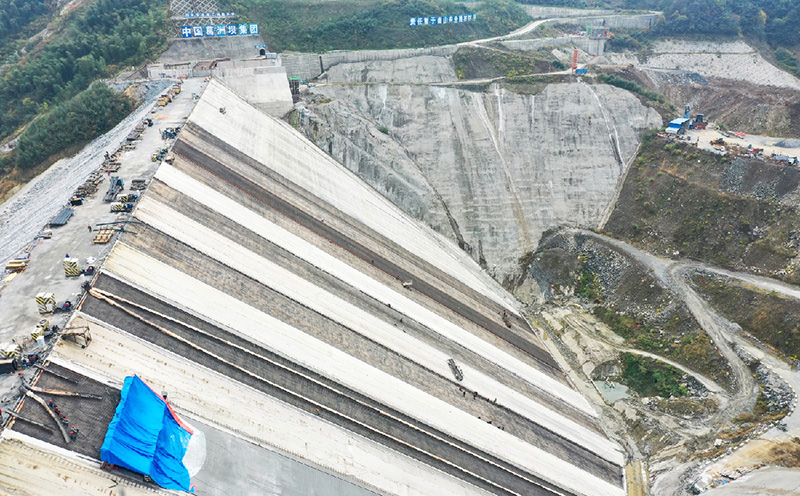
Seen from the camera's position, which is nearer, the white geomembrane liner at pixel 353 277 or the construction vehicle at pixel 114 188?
the construction vehicle at pixel 114 188

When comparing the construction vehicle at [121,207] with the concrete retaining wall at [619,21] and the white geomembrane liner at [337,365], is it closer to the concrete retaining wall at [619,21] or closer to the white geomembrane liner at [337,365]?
the white geomembrane liner at [337,365]

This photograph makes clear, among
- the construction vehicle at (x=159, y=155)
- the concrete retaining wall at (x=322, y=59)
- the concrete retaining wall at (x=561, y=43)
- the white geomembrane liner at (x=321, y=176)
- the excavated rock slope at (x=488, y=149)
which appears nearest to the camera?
the construction vehicle at (x=159, y=155)

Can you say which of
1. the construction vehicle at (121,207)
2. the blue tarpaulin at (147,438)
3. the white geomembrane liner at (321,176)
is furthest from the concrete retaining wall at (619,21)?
the blue tarpaulin at (147,438)

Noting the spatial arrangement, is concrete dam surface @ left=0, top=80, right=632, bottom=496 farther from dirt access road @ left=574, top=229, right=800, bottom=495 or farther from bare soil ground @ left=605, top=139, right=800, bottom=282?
bare soil ground @ left=605, top=139, right=800, bottom=282

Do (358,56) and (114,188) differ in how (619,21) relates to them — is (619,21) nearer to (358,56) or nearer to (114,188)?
(358,56)

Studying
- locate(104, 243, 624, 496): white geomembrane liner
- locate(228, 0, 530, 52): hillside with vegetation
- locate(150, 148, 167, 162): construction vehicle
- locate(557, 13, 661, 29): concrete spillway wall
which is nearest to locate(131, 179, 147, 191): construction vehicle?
locate(150, 148, 167, 162): construction vehicle

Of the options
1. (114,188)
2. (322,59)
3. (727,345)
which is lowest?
(727,345)

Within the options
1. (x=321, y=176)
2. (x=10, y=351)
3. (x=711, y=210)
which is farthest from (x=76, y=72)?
(x=711, y=210)
